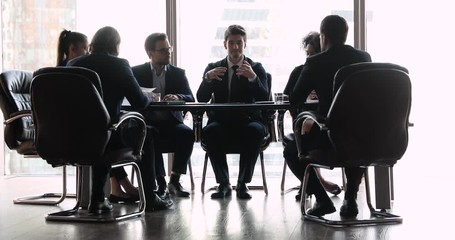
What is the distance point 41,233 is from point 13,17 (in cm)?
383

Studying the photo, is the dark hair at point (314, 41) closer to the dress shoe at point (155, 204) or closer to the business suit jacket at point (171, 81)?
the business suit jacket at point (171, 81)

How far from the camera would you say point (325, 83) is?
3.97 meters

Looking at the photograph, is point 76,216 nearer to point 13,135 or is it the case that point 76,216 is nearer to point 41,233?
point 41,233

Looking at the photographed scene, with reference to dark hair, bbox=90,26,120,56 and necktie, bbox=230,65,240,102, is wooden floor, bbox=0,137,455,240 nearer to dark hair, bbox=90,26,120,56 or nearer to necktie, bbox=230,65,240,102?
necktie, bbox=230,65,240,102

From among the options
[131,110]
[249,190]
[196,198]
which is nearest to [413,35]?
[249,190]

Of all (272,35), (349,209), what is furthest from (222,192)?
(272,35)

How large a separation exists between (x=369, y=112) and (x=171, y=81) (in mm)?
2093

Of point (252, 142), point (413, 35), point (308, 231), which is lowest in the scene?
point (308, 231)

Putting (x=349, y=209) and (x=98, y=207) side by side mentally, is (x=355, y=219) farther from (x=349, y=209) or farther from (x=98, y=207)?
(x=98, y=207)

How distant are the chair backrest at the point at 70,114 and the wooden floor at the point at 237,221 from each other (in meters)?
0.43

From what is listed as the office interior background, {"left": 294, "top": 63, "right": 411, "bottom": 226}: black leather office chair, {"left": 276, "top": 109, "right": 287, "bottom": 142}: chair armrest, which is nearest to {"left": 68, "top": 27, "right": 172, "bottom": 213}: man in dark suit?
{"left": 276, "top": 109, "right": 287, "bottom": 142}: chair armrest

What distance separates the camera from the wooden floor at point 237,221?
11.8 ft

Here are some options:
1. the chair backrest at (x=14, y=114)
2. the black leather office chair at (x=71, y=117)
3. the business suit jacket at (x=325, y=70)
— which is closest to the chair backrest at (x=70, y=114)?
the black leather office chair at (x=71, y=117)

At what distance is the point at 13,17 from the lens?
22.8 feet
